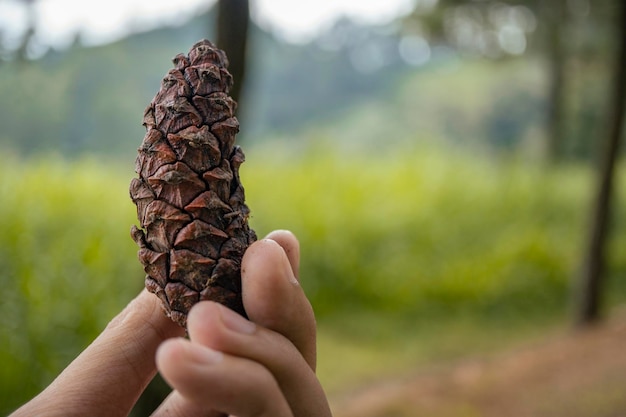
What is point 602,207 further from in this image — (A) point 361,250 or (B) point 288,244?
(B) point 288,244

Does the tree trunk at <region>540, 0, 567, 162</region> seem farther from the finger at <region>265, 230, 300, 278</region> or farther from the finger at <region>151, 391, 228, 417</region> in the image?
the finger at <region>151, 391, 228, 417</region>

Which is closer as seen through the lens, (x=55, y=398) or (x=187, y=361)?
(x=187, y=361)

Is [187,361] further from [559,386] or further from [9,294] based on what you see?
[559,386]

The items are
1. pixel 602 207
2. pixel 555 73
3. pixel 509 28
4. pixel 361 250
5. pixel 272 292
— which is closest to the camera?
pixel 272 292

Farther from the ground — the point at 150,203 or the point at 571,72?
the point at 571,72

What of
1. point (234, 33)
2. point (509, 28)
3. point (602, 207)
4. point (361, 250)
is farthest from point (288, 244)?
point (509, 28)

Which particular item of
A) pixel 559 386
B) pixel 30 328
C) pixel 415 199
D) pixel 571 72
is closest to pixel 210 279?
pixel 30 328

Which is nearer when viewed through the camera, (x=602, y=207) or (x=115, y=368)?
(x=115, y=368)

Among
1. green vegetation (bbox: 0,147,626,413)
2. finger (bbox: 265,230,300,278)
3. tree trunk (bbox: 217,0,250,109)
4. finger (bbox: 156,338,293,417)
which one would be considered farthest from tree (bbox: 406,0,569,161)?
finger (bbox: 156,338,293,417)
